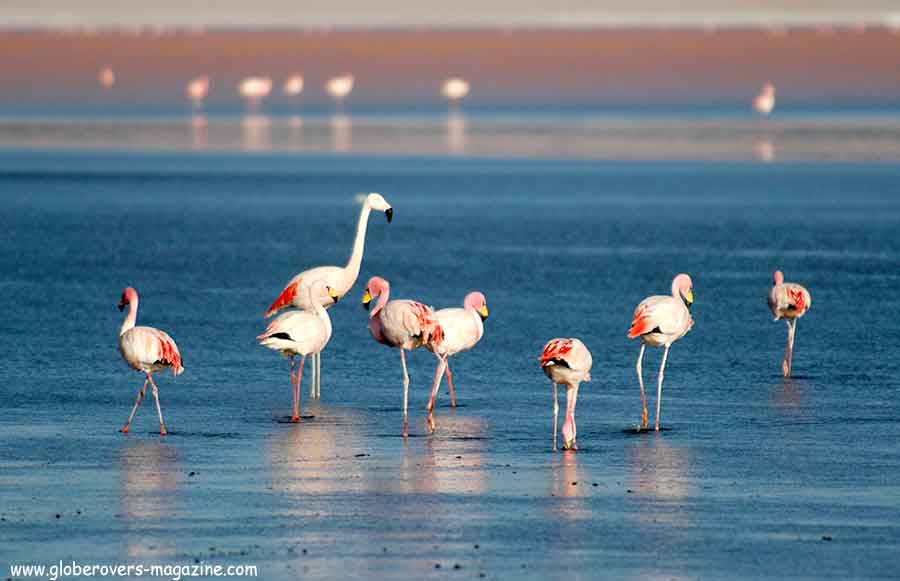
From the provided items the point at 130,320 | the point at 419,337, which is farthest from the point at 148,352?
the point at 419,337

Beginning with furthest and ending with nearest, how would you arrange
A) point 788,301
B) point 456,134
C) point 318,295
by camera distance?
point 456,134 → point 788,301 → point 318,295

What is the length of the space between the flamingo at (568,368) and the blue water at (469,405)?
0.61ft

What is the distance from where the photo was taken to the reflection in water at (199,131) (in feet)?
140

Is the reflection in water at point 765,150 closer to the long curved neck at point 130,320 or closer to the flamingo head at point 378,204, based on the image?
the flamingo head at point 378,204

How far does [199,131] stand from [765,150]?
1427 cm

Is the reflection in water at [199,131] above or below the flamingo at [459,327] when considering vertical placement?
above

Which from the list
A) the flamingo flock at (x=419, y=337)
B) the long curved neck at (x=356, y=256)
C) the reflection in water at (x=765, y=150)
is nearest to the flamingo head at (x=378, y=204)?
the long curved neck at (x=356, y=256)

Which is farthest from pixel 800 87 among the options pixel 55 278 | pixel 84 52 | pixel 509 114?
pixel 55 278

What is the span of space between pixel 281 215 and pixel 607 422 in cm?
1572

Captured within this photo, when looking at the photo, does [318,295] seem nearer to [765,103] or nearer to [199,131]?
[199,131]

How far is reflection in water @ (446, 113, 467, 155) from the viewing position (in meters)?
40.9

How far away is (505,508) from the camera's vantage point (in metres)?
10.7

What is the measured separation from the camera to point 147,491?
1102 centimetres

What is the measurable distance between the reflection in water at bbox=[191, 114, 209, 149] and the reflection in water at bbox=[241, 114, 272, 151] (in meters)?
0.87
